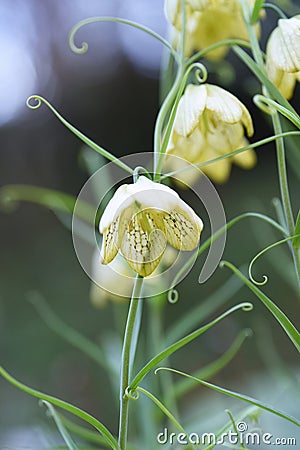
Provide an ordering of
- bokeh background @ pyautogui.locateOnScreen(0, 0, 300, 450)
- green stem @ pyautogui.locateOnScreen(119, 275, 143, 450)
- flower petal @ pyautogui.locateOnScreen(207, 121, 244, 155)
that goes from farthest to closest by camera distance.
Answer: bokeh background @ pyautogui.locateOnScreen(0, 0, 300, 450) → flower petal @ pyautogui.locateOnScreen(207, 121, 244, 155) → green stem @ pyautogui.locateOnScreen(119, 275, 143, 450)

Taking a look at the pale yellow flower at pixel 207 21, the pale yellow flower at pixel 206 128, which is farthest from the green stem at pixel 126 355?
the pale yellow flower at pixel 207 21

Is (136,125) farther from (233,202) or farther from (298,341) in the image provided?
(298,341)

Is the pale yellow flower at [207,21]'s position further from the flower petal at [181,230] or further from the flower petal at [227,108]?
the flower petal at [181,230]

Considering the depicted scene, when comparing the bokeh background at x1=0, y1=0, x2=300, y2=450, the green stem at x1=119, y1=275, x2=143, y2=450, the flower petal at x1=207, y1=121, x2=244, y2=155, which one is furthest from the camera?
the bokeh background at x1=0, y1=0, x2=300, y2=450

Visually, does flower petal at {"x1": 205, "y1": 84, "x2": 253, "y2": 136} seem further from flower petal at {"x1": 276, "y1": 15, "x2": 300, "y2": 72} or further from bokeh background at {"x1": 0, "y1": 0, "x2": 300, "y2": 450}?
bokeh background at {"x1": 0, "y1": 0, "x2": 300, "y2": 450}

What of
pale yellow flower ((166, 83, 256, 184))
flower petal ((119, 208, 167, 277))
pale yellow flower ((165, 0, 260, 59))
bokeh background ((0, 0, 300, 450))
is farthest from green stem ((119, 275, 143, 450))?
bokeh background ((0, 0, 300, 450))

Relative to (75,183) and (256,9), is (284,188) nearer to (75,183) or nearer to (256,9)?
(256,9)

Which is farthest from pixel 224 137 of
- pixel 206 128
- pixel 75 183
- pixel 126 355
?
pixel 75 183
